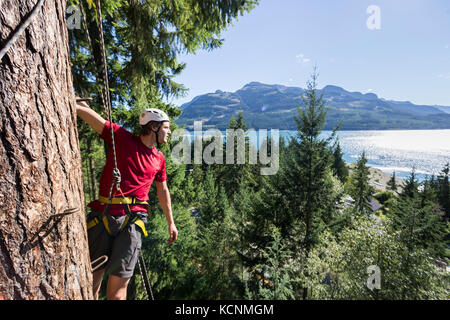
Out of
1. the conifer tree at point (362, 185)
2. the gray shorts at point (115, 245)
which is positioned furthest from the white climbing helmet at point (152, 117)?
the conifer tree at point (362, 185)

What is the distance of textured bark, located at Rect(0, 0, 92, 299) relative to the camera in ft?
3.48

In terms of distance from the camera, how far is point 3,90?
1.03m

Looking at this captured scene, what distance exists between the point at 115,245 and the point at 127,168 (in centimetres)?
77

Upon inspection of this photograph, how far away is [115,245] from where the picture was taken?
210 cm

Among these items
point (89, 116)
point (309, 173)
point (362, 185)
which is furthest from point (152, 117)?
point (362, 185)

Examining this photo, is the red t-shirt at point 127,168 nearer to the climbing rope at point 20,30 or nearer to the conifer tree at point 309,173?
the climbing rope at point 20,30

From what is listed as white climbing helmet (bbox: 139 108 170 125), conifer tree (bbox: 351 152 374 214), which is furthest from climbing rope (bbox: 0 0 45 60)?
conifer tree (bbox: 351 152 374 214)

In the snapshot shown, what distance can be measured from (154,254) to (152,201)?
4.55m

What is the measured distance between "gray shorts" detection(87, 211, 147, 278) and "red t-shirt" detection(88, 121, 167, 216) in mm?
113

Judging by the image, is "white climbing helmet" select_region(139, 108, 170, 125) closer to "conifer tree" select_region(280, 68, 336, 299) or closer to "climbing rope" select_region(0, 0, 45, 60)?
"climbing rope" select_region(0, 0, 45, 60)

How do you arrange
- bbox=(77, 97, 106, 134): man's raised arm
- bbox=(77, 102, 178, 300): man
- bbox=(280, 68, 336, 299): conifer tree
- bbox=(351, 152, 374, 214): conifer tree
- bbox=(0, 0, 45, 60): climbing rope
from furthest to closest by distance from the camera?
bbox=(351, 152, 374, 214): conifer tree
bbox=(280, 68, 336, 299): conifer tree
bbox=(77, 102, 178, 300): man
bbox=(77, 97, 106, 134): man's raised arm
bbox=(0, 0, 45, 60): climbing rope

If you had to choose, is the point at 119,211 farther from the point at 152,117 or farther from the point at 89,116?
the point at 152,117

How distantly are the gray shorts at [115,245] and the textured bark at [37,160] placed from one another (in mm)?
688
